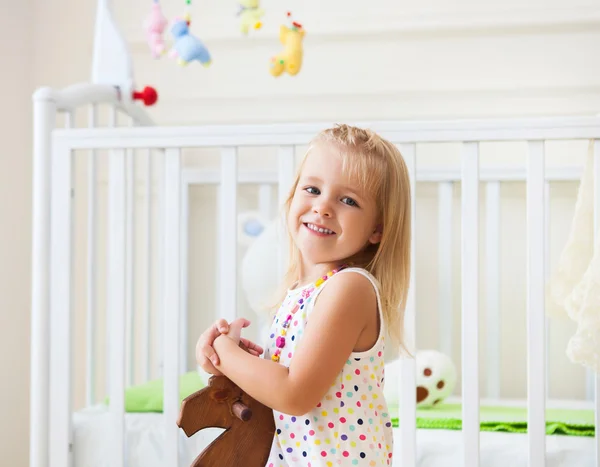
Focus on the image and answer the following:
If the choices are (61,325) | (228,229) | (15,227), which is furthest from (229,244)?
(15,227)

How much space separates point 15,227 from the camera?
200 cm

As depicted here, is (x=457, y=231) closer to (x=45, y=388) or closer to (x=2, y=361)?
(x=45, y=388)

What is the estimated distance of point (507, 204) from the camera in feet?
6.16

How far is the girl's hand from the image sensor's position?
0.85m

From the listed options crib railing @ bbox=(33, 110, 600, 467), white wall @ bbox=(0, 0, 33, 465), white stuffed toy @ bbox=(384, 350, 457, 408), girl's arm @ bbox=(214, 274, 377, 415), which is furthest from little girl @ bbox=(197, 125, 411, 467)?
white wall @ bbox=(0, 0, 33, 465)

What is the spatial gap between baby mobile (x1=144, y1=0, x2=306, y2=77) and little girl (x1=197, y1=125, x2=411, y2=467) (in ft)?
2.10

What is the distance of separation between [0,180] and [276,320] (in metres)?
1.29

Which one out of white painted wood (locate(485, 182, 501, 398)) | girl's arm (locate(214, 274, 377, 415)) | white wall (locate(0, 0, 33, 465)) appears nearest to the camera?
girl's arm (locate(214, 274, 377, 415))

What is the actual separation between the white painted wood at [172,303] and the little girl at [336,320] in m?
0.38

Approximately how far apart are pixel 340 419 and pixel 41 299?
0.68 m

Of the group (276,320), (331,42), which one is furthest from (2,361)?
(276,320)

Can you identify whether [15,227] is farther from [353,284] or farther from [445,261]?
[353,284]

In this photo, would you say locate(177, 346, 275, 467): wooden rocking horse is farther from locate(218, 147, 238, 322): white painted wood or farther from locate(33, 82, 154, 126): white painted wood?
locate(33, 82, 154, 126): white painted wood

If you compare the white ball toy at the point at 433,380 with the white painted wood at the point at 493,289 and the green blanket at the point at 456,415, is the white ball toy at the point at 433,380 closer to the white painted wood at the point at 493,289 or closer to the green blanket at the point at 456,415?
the green blanket at the point at 456,415
